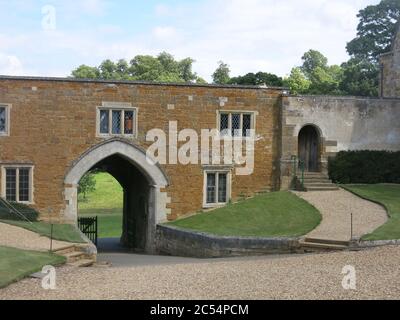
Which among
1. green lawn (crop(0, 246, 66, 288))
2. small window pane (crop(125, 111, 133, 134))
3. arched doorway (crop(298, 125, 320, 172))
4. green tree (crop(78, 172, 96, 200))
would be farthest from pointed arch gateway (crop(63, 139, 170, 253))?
green tree (crop(78, 172, 96, 200))

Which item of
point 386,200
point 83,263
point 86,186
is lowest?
point 86,186

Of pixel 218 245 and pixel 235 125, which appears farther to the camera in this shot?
pixel 235 125

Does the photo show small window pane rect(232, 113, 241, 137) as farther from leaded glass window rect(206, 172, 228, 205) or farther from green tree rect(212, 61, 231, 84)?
green tree rect(212, 61, 231, 84)

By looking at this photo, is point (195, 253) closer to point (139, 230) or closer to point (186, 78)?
point (139, 230)

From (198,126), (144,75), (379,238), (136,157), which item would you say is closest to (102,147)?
(136,157)

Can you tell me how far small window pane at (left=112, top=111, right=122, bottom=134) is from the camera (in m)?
26.3

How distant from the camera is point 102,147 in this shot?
1022 inches

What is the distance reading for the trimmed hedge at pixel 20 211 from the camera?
24.0m

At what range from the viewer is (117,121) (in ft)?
86.5

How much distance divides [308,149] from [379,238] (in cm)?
1225

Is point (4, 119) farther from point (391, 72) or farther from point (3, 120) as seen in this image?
point (391, 72)

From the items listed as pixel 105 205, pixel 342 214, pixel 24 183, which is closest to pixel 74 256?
pixel 24 183

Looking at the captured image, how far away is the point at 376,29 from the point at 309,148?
36.4 meters

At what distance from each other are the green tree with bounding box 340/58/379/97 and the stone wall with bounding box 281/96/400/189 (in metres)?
26.8
